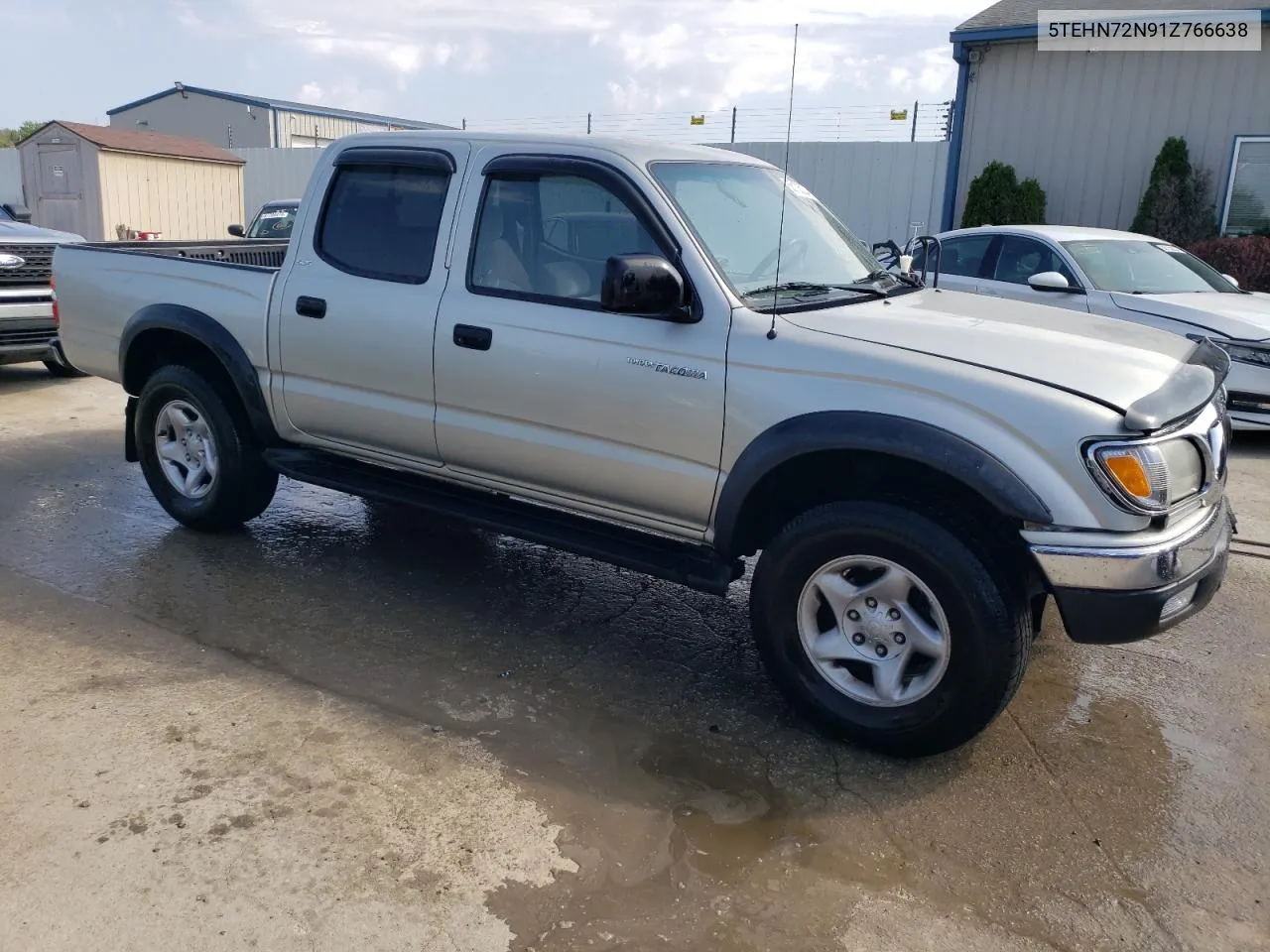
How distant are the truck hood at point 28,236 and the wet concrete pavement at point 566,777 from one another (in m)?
5.34

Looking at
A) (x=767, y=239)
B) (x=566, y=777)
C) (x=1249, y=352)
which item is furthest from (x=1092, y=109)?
(x=566, y=777)

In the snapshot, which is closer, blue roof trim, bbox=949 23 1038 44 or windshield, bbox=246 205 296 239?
blue roof trim, bbox=949 23 1038 44

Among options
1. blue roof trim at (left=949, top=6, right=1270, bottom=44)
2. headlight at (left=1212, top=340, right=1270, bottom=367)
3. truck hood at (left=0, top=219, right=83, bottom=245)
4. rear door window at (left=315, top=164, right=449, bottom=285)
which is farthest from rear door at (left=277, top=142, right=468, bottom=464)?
blue roof trim at (left=949, top=6, right=1270, bottom=44)

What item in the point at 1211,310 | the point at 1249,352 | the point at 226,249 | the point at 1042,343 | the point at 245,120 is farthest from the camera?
the point at 245,120

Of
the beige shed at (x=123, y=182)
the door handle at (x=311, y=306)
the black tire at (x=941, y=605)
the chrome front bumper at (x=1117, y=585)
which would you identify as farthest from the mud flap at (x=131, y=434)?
the beige shed at (x=123, y=182)

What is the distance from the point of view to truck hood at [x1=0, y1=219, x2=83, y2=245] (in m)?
9.37

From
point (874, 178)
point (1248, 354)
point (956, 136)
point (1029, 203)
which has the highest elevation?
point (956, 136)

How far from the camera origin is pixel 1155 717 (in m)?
3.94

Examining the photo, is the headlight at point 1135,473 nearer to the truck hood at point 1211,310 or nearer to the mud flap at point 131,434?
the mud flap at point 131,434

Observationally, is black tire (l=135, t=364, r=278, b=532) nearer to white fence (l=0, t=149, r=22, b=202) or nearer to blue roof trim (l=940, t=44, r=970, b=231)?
blue roof trim (l=940, t=44, r=970, b=231)

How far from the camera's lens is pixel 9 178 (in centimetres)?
2762

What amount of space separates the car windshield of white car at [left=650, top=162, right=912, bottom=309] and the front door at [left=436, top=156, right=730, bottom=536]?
217mm

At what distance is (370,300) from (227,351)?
941 mm

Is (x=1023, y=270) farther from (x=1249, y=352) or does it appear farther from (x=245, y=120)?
(x=245, y=120)
